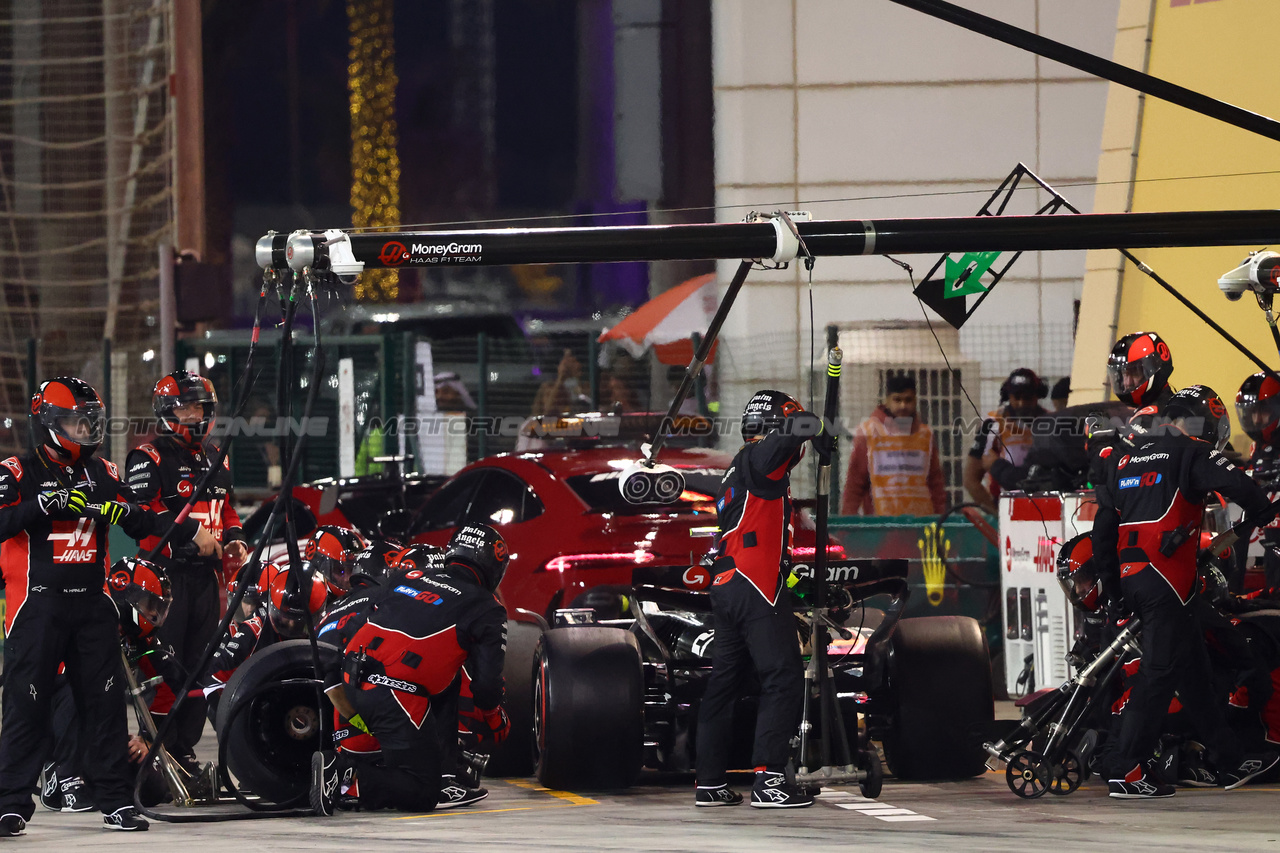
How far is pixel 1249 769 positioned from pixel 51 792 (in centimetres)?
567

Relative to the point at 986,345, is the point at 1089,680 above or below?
below

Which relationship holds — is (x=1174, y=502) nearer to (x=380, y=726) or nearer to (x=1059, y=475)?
(x=1059, y=475)

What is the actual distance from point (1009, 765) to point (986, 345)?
27.7 ft

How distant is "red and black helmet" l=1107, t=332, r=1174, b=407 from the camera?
8344mm

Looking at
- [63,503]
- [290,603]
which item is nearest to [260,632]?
[290,603]

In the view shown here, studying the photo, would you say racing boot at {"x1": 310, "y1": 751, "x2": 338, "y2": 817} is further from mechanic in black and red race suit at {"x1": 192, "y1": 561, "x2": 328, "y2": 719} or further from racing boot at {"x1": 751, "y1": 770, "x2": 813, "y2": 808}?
racing boot at {"x1": 751, "y1": 770, "x2": 813, "y2": 808}

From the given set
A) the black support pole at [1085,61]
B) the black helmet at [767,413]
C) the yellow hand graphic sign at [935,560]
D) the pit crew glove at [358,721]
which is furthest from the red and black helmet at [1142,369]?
the pit crew glove at [358,721]

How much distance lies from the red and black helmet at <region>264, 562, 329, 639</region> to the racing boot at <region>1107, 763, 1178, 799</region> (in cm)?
397

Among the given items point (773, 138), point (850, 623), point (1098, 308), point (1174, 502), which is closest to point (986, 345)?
point (1098, 308)

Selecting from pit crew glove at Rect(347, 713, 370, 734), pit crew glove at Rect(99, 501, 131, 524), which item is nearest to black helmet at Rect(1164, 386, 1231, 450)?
pit crew glove at Rect(347, 713, 370, 734)

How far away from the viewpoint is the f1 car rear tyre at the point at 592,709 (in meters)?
8.20

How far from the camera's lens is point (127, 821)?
24.5 feet

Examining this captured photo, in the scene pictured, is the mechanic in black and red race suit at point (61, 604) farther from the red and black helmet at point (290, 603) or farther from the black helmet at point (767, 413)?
the black helmet at point (767, 413)

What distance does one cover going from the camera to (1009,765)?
26.0ft
